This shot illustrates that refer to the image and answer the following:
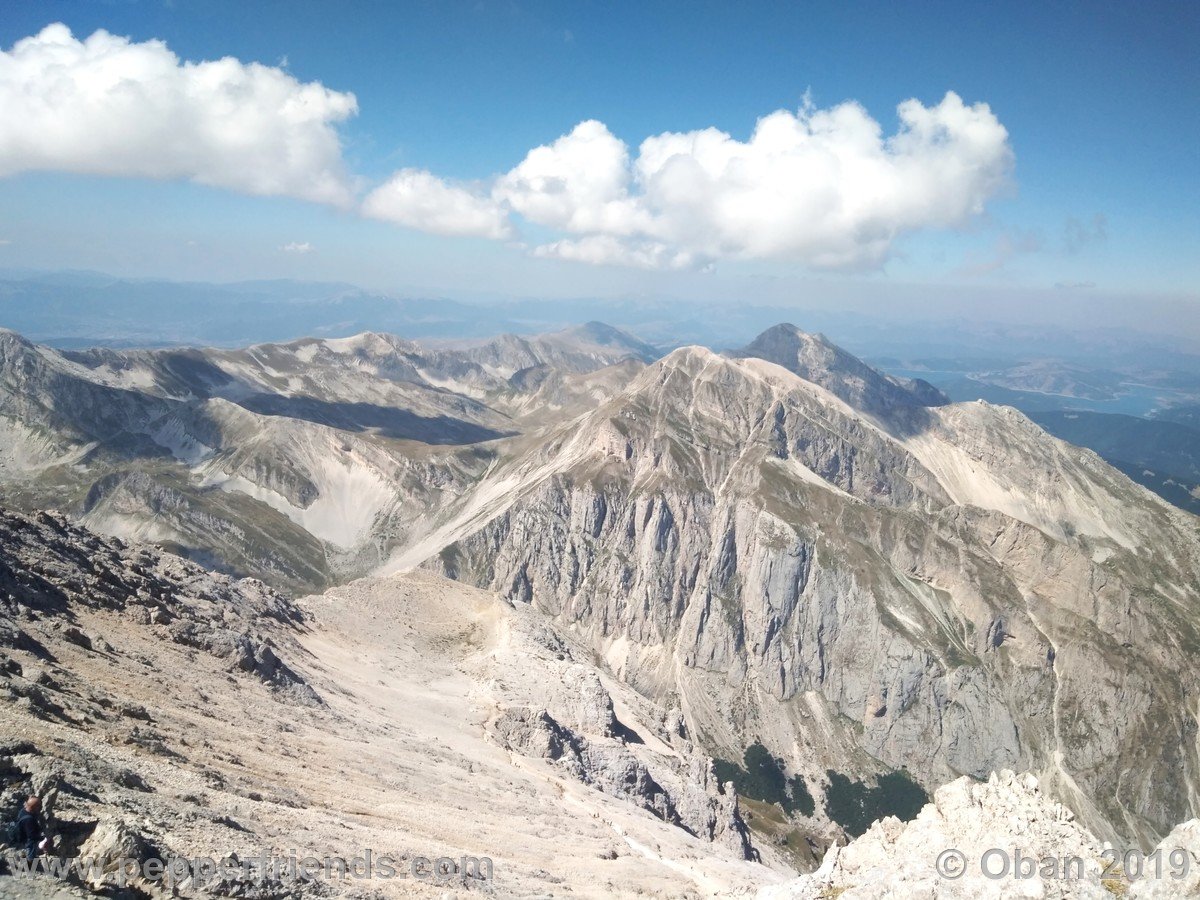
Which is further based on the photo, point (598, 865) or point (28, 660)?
point (598, 865)

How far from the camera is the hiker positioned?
16.9 m

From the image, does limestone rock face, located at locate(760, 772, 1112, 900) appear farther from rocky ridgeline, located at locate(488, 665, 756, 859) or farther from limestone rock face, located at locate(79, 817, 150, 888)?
rocky ridgeline, located at locate(488, 665, 756, 859)

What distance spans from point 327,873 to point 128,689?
57.1 ft

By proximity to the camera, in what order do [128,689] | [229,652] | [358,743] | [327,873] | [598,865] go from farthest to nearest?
[229,652] → [358,743] → [598,865] → [128,689] → [327,873]

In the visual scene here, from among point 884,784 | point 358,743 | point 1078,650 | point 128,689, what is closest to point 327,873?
point 128,689

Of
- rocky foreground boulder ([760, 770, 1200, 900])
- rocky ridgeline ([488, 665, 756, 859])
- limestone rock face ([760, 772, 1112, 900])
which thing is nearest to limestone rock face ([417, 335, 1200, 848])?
rocky ridgeline ([488, 665, 756, 859])

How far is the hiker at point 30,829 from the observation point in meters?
16.9

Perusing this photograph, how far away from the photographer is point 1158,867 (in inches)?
913

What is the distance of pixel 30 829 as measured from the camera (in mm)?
17234

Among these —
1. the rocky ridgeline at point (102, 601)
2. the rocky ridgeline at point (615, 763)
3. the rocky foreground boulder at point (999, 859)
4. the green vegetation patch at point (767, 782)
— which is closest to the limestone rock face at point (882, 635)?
the green vegetation patch at point (767, 782)

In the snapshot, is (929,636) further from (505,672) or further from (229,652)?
(229,652)

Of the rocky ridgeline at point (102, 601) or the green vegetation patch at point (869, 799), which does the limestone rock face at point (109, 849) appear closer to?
the rocky ridgeline at point (102, 601)

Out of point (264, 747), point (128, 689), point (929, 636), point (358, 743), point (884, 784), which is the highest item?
point (128, 689)

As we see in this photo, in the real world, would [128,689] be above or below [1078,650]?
above
